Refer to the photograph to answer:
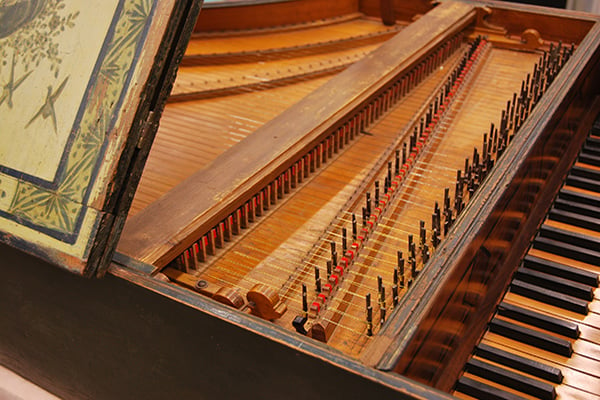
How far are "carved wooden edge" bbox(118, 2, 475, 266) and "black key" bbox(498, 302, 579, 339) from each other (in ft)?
3.45

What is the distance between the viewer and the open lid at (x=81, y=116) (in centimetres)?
195

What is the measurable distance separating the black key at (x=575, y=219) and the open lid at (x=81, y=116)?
1.99 meters

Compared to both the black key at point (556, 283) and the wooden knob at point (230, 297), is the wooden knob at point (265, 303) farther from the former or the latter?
the black key at point (556, 283)

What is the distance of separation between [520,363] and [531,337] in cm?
14

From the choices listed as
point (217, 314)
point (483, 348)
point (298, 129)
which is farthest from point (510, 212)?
point (217, 314)

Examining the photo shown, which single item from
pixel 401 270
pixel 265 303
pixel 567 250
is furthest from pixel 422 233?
pixel 567 250

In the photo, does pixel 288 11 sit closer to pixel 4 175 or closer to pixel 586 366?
pixel 4 175

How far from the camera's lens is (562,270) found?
275 cm

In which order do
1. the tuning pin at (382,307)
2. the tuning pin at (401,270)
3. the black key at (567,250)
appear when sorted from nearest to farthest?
1. the tuning pin at (382,307)
2. the tuning pin at (401,270)
3. the black key at (567,250)

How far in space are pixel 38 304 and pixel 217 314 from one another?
0.86 m

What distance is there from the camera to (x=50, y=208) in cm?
204

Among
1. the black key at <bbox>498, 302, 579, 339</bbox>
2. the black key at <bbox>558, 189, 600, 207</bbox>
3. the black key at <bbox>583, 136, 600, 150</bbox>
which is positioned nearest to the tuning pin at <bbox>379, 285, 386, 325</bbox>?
the black key at <bbox>498, 302, 579, 339</bbox>

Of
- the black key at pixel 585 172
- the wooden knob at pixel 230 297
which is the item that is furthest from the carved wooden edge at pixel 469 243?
the wooden knob at pixel 230 297

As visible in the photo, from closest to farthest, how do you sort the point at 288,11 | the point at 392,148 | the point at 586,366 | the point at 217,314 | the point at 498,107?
the point at 217,314 → the point at 586,366 → the point at 392,148 → the point at 498,107 → the point at 288,11
